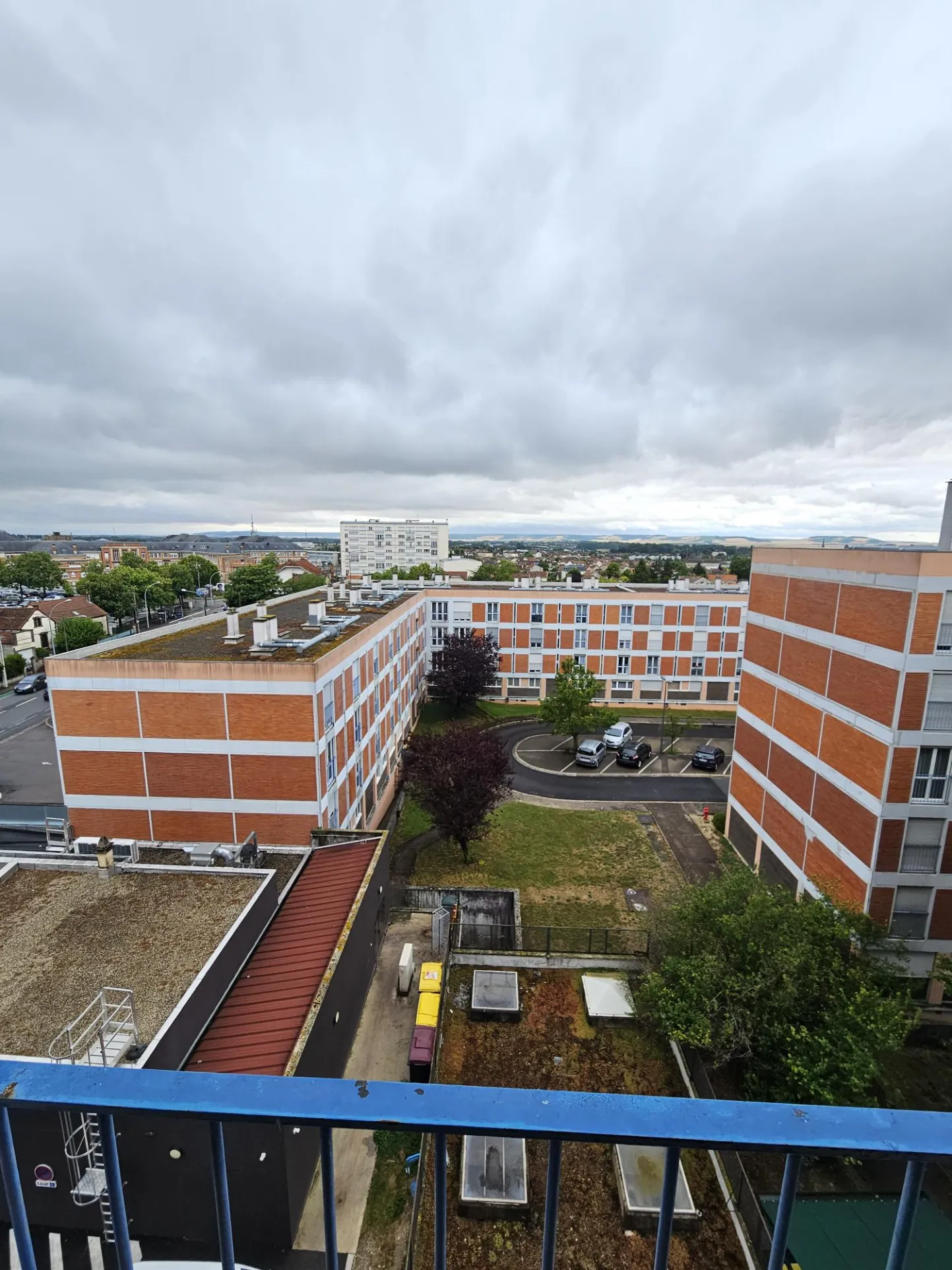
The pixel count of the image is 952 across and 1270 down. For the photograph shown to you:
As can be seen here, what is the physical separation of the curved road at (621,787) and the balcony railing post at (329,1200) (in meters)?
32.5

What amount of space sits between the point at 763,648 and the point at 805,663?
3.41m

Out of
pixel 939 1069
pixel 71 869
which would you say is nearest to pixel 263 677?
pixel 71 869

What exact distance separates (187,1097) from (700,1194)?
13670 mm

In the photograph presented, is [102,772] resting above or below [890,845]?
above

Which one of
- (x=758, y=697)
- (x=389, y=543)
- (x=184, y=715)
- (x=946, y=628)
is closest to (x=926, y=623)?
(x=946, y=628)

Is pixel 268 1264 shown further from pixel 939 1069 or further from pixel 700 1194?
pixel 939 1069

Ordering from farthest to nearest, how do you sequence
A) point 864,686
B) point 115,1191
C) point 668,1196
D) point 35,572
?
point 35,572
point 864,686
point 115,1191
point 668,1196

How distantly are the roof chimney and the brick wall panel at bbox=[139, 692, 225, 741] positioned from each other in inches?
939

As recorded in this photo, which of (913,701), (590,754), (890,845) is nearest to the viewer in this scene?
(913,701)

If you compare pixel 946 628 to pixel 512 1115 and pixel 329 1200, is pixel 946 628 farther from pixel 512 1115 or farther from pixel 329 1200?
pixel 329 1200

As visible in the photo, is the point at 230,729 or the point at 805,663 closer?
the point at 230,729

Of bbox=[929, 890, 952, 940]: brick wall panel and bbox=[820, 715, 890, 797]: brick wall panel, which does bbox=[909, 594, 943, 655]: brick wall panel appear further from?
bbox=[929, 890, 952, 940]: brick wall panel

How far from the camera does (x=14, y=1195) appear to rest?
2266 mm

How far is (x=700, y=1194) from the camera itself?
11.4 m
